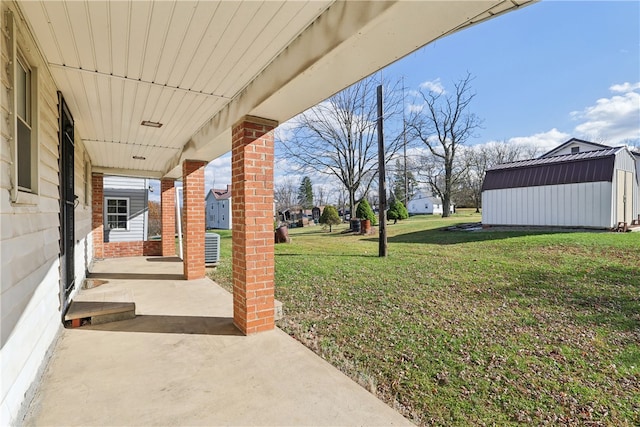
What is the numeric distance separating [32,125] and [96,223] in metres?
7.14

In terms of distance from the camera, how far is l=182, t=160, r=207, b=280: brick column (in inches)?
223

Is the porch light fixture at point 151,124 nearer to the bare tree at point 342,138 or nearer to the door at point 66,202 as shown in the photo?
the door at point 66,202

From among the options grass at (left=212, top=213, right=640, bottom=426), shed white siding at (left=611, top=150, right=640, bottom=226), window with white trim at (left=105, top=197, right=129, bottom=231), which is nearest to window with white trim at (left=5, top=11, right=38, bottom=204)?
grass at (left=212, top=213, right=640, bottom=426)

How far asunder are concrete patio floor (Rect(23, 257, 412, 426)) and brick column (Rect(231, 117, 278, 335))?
0.87 feet

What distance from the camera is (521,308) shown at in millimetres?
4441

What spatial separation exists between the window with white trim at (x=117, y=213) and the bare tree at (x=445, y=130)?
67.7 ft

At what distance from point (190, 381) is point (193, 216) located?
3816mm

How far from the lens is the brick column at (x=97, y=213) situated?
8.22 m

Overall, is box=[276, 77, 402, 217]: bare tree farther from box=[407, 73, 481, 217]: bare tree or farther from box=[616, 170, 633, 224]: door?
box=[616, 170, 633, 224]: door

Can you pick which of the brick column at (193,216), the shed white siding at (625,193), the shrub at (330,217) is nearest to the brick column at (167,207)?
the brick column at (193,216)

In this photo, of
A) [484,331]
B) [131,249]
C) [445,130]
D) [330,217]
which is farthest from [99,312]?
[445,130]

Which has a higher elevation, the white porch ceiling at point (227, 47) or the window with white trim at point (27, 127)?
the white porch ceiling at point (227, 47)

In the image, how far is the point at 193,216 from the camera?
5.70 metres

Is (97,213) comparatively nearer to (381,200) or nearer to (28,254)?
(28,254)
